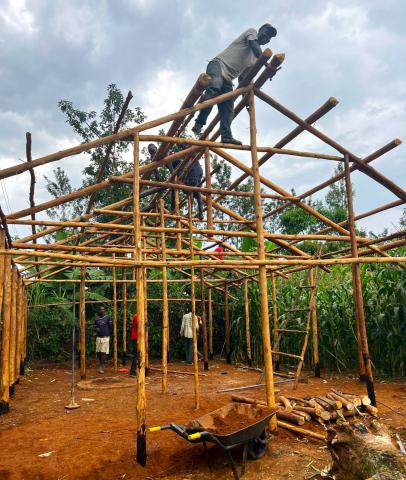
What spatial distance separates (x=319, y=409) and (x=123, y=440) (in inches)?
108

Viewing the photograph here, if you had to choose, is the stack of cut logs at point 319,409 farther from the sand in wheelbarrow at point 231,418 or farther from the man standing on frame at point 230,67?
the man standing on frame at point 230,67

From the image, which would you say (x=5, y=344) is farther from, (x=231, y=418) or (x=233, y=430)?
(x=233, y=430)

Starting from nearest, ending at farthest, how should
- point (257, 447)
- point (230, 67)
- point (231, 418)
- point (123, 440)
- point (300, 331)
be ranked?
1. point (257, 447)
2. point (231, 418)
3. point (123, 440)
4. point (230, 67)
5. point (300, 331)

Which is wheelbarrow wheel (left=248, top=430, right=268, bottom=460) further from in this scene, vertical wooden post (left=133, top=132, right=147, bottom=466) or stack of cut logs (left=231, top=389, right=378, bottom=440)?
vertical wooden post (left=133, top=132, right=147, bottom=466)

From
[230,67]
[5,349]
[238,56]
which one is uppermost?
[238,56]

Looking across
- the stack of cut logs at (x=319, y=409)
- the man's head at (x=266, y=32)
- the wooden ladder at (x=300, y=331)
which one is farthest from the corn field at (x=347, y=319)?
the man's head at (x=266, y=32)

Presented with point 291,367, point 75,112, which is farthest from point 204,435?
point 75,112

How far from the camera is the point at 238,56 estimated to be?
6242 mm

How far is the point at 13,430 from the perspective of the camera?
232 inches

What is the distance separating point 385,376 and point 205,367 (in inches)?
187

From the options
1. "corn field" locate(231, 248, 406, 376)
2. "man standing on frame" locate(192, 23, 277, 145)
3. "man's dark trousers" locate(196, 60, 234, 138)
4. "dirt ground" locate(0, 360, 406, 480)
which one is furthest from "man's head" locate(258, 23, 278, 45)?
"dirt ground" locate(0, 360, 406, 480)

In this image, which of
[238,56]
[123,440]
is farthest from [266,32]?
[123,440]

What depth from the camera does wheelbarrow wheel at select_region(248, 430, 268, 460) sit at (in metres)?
4.75

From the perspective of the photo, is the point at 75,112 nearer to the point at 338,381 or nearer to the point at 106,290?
the point at 106,290
